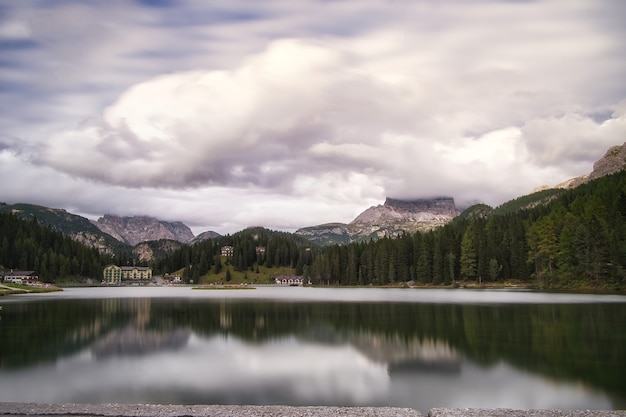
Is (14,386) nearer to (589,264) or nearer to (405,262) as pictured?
(589,264)

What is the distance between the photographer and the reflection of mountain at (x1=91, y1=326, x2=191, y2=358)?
31656mm

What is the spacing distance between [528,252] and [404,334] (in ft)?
374

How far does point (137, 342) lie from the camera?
35.4 m

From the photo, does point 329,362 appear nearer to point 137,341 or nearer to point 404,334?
point 404,334

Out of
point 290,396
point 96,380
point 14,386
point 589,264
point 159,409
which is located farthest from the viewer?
point 589,264

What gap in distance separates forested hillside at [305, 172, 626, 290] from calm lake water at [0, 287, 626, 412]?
68.4 m

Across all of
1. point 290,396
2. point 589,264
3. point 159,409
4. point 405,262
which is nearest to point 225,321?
point 290,396

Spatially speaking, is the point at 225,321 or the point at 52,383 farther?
the point at 225,321

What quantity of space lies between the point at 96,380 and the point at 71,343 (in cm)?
1332

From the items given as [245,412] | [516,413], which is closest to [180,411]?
[245,412]

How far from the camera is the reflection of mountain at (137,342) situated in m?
31.7

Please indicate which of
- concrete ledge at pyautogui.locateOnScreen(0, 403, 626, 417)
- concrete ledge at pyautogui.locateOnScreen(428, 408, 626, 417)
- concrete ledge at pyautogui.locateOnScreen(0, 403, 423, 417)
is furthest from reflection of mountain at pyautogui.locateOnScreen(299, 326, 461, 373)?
concrete ledge at pyautogui.locateOnScreen(0, 403, 423, 417)

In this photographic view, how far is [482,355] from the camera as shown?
28453mm

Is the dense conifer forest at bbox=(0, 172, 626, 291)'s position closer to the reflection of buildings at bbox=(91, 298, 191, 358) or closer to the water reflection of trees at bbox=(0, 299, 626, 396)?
the water reflection of trees at bbox=(0, 299, 626, 396)
